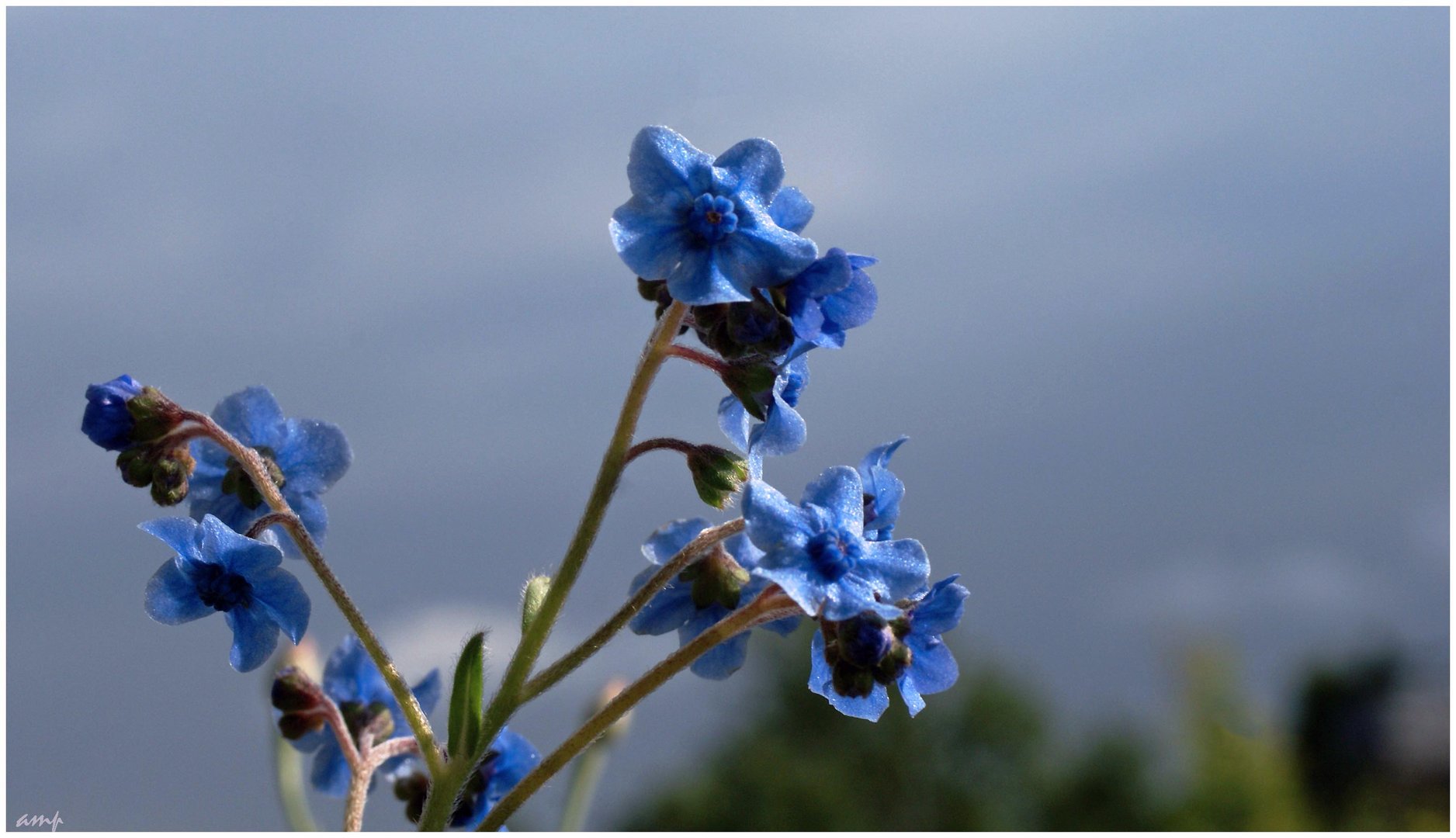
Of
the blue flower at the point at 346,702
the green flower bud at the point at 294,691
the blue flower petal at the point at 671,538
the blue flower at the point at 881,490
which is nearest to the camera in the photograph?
the blue flower at the point at 881,490

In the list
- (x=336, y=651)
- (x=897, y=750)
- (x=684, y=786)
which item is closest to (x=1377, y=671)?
(x=897, y=750)

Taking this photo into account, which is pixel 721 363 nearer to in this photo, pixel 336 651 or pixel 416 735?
pixel 416 735

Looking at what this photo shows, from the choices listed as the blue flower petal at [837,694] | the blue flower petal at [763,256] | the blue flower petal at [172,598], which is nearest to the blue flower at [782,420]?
the blue flower petal at [763,256]

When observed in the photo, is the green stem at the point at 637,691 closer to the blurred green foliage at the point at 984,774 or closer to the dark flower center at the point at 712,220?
the dark flower center at the point at 712,220

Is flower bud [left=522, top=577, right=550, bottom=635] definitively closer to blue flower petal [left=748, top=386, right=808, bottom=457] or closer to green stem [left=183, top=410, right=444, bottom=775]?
green stem [left=183, top=410, right=444, bottom=775]

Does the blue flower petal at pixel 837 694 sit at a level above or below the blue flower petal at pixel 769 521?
below

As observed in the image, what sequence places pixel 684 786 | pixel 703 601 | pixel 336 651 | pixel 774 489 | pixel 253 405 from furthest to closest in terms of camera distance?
1. pixel 684 786
2. pixel 336 651
3. pixel 253 405
4. pixel 703 601
5. pixel 774 489
